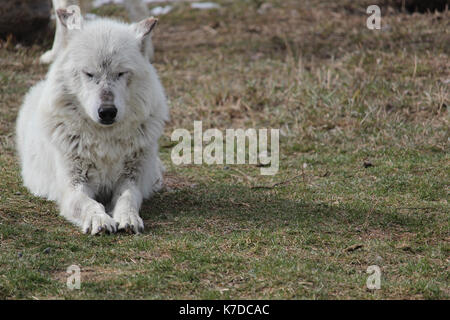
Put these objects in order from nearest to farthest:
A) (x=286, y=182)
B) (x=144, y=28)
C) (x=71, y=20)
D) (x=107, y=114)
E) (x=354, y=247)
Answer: (x=354, y=247) → (x=107, y=114) → (x=71, y=20) → (x=144, y=28) → (x=286, y=182)

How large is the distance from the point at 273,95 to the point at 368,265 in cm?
429

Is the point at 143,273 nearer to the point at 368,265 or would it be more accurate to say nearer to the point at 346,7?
the point at 368,265

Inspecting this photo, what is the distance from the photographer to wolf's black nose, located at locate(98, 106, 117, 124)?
169 inches

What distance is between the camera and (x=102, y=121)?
4.35 meters

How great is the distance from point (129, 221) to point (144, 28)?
1.44 metres

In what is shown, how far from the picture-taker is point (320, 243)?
162 inches

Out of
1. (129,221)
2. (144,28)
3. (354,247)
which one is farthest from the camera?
(144,28)

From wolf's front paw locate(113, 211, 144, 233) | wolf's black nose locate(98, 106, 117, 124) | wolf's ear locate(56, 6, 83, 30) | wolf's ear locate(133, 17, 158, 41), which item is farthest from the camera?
wolf's ear locate(133, 17, 158, 41)

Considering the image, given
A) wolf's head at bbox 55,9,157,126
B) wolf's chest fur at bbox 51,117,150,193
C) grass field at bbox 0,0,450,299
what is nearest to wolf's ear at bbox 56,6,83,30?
wolf's head at bbox 55,9,157,126

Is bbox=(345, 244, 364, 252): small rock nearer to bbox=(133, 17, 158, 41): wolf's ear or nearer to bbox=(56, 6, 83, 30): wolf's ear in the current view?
bbox=(133, 17, 158, 41): wolf's ear

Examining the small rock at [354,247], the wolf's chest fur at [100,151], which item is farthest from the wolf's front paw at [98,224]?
the small rock at [354,247]

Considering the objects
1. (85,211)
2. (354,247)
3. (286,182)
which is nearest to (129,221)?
(85,211)

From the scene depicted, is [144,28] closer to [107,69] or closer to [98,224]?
[107,69]

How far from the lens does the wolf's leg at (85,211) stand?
4102 millimetres
